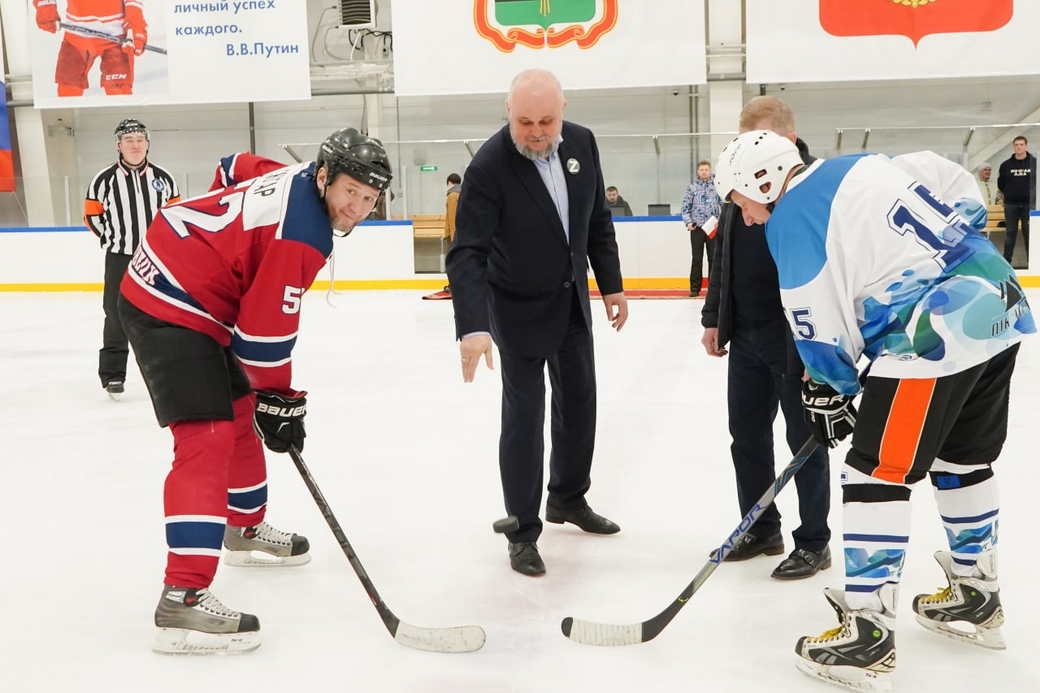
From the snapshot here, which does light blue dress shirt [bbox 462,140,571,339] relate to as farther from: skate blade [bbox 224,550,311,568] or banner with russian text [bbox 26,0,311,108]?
banner with russian text [bbox 26,0,311,108]

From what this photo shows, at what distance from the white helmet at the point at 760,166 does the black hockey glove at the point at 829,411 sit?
349 millimetres

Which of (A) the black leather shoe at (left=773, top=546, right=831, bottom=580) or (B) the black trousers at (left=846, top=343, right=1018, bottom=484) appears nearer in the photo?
(B) the black trousers at (left=846, top=343, right=1018, bottom=484)

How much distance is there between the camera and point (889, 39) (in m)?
9.41

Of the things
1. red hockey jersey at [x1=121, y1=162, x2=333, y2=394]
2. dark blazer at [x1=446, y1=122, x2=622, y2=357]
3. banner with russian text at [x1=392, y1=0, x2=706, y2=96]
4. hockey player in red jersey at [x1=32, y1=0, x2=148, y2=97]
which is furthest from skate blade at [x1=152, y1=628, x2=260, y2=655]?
hockey player in red jersey at [x1=32, y1=0, x2=148, y2=97]

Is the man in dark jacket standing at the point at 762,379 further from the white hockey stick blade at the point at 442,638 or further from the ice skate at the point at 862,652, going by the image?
the white hockey stick blade at the point at 442,638

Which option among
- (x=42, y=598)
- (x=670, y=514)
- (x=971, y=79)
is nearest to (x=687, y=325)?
(x=670, y=514)

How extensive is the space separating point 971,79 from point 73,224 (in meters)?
10.6

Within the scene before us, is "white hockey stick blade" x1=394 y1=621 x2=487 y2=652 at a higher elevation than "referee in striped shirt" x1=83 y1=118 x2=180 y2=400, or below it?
below

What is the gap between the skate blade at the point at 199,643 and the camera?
6.20 ft

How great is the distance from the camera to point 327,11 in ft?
43.3

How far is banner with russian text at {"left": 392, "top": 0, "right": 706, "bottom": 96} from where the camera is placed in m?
9.74

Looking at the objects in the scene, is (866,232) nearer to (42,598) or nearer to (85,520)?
(42,598)

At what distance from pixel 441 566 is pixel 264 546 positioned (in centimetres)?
43

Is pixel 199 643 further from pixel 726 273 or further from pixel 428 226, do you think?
pixel 428 226
